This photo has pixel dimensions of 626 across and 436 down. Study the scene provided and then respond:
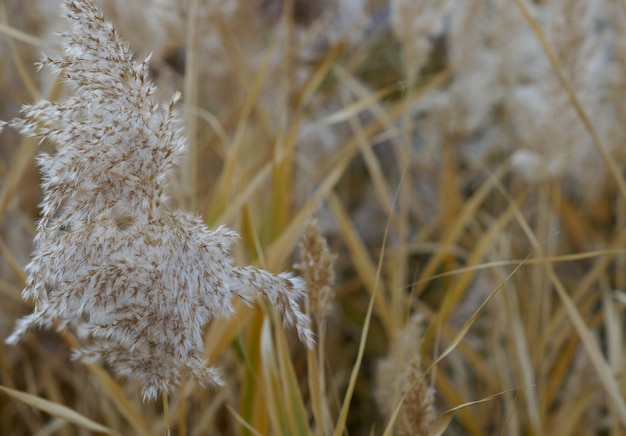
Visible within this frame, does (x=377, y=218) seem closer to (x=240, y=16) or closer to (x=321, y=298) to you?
(x=240, y=16)

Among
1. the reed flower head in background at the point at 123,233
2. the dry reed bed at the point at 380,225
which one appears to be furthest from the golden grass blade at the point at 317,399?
the reed flower head in background at the point at 123,233

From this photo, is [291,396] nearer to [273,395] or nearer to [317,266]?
[273,395]

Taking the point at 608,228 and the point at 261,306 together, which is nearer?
the point at 261,306

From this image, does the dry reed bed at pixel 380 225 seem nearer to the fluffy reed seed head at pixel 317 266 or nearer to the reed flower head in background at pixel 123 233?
the fluffy reed seed head at pixel 317 266

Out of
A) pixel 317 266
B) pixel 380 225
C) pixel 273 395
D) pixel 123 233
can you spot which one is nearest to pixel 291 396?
pixel 273 395

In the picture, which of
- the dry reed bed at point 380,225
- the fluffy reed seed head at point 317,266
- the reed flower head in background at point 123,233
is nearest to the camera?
the reed flower head in background at point 123,233

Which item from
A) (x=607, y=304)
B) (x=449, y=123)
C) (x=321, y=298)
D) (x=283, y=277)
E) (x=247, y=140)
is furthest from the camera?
(x=449, y=123)

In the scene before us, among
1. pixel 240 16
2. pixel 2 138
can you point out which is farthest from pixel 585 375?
pixel 2 138
